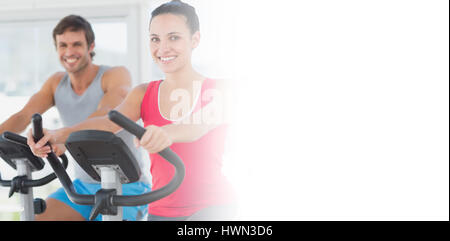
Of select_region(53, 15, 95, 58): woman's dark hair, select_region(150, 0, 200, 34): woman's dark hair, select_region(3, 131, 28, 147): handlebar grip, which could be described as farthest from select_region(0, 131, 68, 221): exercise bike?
select_region(53, 15, 95, 58): woman's dark hair

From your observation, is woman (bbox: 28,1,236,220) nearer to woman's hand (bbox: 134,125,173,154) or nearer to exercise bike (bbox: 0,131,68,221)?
exercise bike (bbox: 0,131,68,221)

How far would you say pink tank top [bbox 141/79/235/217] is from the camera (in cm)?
128

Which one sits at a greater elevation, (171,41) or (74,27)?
(74,27)

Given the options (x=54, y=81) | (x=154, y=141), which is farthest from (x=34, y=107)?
(x=154, y=141)

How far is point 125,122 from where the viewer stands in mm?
784

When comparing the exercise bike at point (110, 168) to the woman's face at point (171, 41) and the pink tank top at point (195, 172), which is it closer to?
the pink tank top at point (195, 172)

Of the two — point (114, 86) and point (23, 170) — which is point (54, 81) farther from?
point (23, 170)

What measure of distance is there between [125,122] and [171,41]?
56 cm

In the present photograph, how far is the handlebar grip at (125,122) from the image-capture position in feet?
2.52

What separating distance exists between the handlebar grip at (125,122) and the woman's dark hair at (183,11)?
1.93 feet

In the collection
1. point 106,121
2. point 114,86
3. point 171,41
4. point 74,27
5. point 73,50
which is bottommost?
point 106,121

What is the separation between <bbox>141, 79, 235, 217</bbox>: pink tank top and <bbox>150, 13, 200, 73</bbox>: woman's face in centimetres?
9
